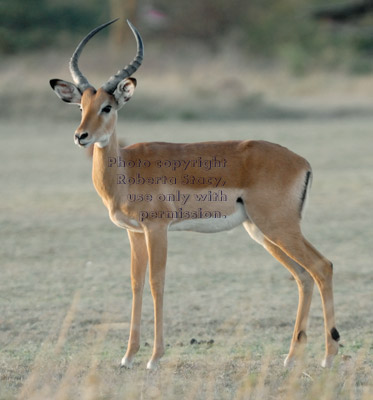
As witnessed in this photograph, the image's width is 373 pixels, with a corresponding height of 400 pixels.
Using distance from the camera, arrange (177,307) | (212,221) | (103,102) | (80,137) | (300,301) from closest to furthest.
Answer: (80,137) < (103,102) < (212,221) < (300,301) < (177,307)

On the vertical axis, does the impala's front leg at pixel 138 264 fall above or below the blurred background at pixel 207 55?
above

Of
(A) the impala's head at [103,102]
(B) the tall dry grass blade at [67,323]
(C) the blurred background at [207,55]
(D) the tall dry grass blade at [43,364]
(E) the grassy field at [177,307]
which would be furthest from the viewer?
(C) the blurred background at [207,55]

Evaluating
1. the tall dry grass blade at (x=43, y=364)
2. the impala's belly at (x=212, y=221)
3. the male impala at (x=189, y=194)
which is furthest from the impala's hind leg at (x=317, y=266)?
the tall dry grass blade at (x=43, y=364)

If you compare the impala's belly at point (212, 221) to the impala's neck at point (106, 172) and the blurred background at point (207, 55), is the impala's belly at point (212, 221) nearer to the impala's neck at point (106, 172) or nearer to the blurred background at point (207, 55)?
the impala's neck at point (106, 172)

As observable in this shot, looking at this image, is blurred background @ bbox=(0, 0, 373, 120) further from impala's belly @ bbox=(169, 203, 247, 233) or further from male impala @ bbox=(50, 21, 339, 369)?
impala's belly @ bbox=(169, 203, 247, 233)

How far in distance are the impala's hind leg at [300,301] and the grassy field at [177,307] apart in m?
0.11

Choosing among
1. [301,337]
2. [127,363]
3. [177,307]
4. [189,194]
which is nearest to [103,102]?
[189,194]

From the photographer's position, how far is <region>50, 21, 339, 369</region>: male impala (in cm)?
612

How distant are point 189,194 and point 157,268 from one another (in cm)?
54

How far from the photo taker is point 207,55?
4697cm

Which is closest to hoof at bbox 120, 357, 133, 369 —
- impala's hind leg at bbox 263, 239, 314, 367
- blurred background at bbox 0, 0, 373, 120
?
impala's hind leg at bbox 263, 239, 314, 367

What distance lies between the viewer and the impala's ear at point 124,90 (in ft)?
20.0

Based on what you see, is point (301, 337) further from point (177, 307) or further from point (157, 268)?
point (177, 307)

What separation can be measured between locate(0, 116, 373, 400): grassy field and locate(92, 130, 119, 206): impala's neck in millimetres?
1073
